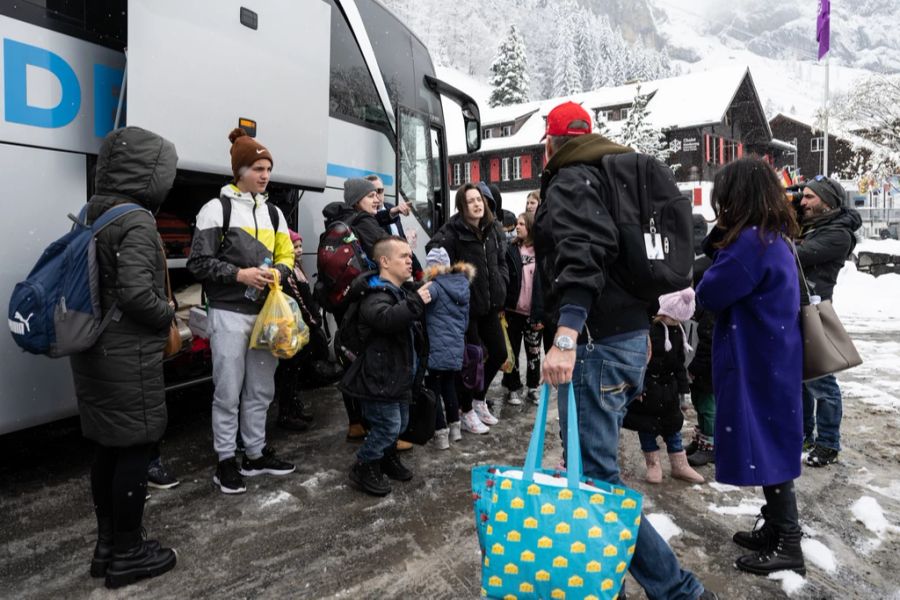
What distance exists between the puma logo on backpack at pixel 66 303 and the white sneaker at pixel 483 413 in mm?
3116

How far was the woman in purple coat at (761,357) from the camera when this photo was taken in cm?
279

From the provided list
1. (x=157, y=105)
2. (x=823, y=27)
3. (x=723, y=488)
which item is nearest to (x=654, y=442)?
(x=723, y=488)

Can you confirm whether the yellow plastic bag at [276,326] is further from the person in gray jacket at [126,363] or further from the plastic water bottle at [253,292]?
the person in gray jacket at [126,363]

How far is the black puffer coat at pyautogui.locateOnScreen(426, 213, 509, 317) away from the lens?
15.7 feet

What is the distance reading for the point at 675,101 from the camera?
40750 mm

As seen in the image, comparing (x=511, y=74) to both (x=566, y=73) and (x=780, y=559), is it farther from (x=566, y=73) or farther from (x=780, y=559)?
(x=780, y=559)

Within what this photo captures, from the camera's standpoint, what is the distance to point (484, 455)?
14.6 ft

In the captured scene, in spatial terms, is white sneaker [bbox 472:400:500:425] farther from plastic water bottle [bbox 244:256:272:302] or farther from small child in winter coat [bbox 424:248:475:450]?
plastic water bottle [bbox 244:256:272:302]

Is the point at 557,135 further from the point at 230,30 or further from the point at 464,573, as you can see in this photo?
the point at 230,30

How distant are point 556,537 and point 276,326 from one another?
2289mm

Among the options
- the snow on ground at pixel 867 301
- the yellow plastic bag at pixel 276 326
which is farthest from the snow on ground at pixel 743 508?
the snow on ground at pixel 867 301

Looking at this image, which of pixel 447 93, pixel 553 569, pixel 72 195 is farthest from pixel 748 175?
pixel 447 93

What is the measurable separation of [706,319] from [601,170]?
2450 millimetres

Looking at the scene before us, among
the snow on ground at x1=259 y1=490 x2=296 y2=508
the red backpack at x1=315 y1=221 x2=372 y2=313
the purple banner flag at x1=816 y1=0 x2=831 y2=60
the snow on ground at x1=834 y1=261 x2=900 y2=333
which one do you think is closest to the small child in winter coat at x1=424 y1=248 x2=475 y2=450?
the red backpack at x1=315 y1=221 x2=372 y2=313
